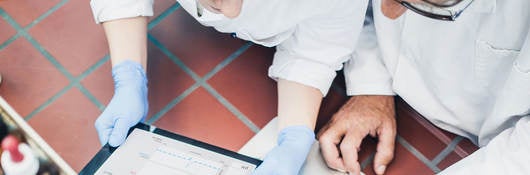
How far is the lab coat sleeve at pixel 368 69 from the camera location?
115cm

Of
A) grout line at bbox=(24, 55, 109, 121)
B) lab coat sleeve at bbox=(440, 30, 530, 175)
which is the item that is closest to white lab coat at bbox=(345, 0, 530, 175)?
lab coat sleeve at bbox=(440, 30, 530, 175)

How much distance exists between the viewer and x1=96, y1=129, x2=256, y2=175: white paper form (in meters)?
0.92

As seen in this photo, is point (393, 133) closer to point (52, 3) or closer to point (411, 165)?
point (411, 165)

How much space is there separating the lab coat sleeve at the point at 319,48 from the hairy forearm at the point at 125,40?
0.27 metres

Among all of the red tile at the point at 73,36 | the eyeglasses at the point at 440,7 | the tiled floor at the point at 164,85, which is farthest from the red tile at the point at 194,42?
the eyeglasses at the point at 440,7

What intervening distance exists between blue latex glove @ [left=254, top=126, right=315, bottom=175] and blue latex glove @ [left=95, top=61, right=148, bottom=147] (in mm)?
239

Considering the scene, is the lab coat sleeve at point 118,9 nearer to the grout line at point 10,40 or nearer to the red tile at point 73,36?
the red tile at point 73,36

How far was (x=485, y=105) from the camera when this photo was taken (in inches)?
40.6

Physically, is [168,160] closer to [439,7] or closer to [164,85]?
[164,85]

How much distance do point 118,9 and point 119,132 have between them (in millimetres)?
245

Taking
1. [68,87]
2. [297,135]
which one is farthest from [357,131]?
[68,87]

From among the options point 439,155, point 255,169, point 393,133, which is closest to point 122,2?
point 255,169

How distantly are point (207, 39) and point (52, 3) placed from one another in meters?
0.38

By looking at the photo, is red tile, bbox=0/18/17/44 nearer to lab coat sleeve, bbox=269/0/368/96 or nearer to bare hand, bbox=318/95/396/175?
lab coat sleeve, bbox=269/0/368/96
